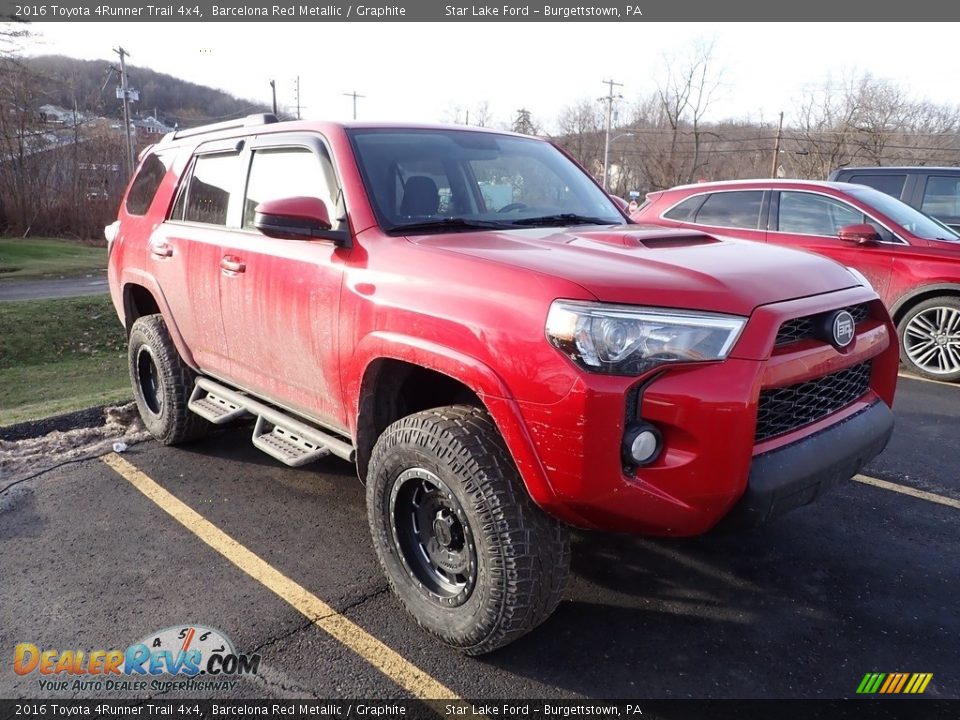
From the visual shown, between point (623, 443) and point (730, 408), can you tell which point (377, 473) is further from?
point (730, 408)

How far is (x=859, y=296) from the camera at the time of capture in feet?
8.90

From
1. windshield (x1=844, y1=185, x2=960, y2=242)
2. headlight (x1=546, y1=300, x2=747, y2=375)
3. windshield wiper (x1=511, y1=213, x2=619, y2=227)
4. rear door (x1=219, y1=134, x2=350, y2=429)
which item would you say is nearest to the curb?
rear door (x1=219, y1=134, x2=350, y2=429)

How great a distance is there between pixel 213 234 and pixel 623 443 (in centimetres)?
287

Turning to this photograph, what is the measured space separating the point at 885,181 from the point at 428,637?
30.3 feet

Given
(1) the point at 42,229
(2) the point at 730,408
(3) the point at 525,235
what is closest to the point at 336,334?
(3) the point at 525,235

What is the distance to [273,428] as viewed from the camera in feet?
13.1

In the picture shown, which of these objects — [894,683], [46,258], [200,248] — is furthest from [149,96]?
[894,683]

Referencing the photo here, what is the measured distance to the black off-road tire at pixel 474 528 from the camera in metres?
2.36

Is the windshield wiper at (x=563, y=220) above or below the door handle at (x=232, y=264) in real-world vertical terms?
above

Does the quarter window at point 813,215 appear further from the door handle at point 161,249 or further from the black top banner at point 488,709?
the door handle at point 161,249

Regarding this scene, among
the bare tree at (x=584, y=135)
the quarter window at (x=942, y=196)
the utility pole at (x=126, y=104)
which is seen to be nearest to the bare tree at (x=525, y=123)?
the bare tree at (x=584, y=135)

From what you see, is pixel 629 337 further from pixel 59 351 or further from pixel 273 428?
Result: pixel 59 351

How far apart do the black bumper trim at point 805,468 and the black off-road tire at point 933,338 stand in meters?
4.68

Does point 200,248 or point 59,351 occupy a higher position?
point 200,248
